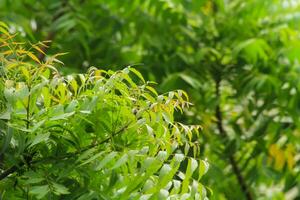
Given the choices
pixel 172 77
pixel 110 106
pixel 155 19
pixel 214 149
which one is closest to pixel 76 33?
pixel 155 19

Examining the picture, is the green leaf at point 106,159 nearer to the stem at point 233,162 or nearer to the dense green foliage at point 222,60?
the dense green foliage at point 222,60

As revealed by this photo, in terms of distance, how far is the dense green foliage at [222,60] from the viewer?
2.18 m

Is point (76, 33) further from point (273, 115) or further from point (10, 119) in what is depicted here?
point (10, 119)

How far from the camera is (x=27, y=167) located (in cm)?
102

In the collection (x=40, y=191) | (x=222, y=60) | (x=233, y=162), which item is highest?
(x=222, y=60)

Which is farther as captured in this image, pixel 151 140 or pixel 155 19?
pixel 155 19

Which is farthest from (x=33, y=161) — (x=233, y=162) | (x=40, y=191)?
(x=233, y=162)

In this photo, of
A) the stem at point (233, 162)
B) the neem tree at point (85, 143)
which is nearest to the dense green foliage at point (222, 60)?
the stem at point (233, 162)

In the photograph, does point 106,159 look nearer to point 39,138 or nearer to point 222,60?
point 39,138

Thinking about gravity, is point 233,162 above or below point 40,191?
above

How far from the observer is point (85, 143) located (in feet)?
3.42

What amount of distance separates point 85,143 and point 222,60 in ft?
4.48


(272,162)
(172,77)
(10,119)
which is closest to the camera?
(10,119)

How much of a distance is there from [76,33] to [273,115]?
70cm
